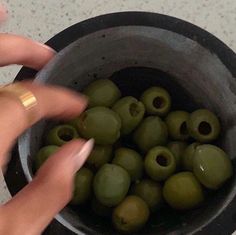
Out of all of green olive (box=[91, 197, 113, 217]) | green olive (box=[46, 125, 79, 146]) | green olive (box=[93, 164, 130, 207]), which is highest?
green olive (box=[46, 125, 79, 146])

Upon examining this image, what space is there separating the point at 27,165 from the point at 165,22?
0.20 meters

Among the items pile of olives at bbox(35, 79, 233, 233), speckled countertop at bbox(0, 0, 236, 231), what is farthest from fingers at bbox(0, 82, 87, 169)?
speckled countertop at bbox(0, 0, 236, 231)

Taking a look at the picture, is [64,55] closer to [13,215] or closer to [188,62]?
[188,62]

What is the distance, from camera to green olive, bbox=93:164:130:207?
0.61m

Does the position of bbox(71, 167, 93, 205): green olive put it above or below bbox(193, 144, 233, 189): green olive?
below

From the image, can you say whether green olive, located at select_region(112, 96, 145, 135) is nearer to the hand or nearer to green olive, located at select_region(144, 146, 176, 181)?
green olive, located at select_region(144, 146, 176, 181)

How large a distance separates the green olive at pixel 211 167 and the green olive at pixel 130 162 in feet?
0.20

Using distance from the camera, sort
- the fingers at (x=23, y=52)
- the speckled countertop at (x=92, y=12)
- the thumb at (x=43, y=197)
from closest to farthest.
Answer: the thumb at (x=43, y=197) → the fingers at (x=23, y=52) → the speckled countertop at (x=92, y=12)

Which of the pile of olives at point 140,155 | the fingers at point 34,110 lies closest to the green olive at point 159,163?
the pile of olives at point 140,155

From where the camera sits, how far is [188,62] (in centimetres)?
66

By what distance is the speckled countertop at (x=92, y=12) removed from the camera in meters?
0.80

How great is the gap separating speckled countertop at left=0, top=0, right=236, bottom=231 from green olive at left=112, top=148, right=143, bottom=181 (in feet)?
0.72

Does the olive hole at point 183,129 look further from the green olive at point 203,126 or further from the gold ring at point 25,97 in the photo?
the gold ring at point 25,97

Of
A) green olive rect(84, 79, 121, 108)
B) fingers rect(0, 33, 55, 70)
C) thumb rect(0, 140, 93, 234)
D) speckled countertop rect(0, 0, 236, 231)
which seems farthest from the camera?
speckled countertop rect(0, 0, 236, 231)
